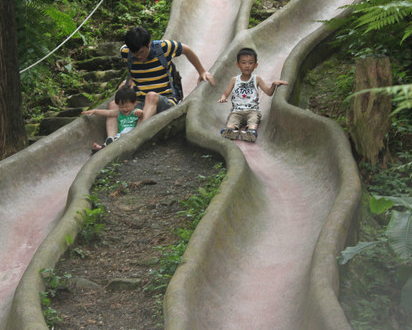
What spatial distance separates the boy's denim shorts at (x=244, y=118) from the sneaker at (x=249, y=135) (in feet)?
0.50

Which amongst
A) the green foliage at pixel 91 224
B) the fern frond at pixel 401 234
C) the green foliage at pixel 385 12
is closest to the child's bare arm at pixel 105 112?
the green foliage at pixel 91 224

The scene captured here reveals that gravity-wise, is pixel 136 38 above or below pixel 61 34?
above

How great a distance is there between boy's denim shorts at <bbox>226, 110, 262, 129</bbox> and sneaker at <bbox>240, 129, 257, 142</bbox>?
0.15 m

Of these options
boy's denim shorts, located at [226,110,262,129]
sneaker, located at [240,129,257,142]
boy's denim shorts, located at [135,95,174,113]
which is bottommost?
sneaker, located at [240,129,257,142]

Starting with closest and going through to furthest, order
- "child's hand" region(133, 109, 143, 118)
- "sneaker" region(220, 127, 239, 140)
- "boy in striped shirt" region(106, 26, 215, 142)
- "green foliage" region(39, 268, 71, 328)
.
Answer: "green foliage" region(39, 268, 71, 328)
"sneaker" region(220, 127, 239, 140)
"child's hand" region(133, 109, 143, 118)
"boy in striped shirt" region(106, 26, 215, 142)

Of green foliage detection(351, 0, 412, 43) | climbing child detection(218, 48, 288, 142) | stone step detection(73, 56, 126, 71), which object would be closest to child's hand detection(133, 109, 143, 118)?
climbing child detection(218, 48, 288, 142)

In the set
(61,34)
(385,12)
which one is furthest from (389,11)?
(61,34)

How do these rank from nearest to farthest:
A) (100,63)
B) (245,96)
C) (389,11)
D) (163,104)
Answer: (389,11) → (163,104) → (245,96) → (100,63)

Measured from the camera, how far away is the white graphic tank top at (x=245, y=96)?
7.96 metres

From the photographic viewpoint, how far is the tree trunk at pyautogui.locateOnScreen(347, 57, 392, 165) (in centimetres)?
604

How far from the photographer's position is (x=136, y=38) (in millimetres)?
7547

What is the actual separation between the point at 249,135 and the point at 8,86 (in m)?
2.94

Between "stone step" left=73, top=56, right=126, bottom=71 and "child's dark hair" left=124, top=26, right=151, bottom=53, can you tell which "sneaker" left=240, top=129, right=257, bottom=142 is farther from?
"stone step" left=73, top=56, right=126, bottom=71

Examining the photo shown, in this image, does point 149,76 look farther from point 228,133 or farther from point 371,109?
point 371,109
